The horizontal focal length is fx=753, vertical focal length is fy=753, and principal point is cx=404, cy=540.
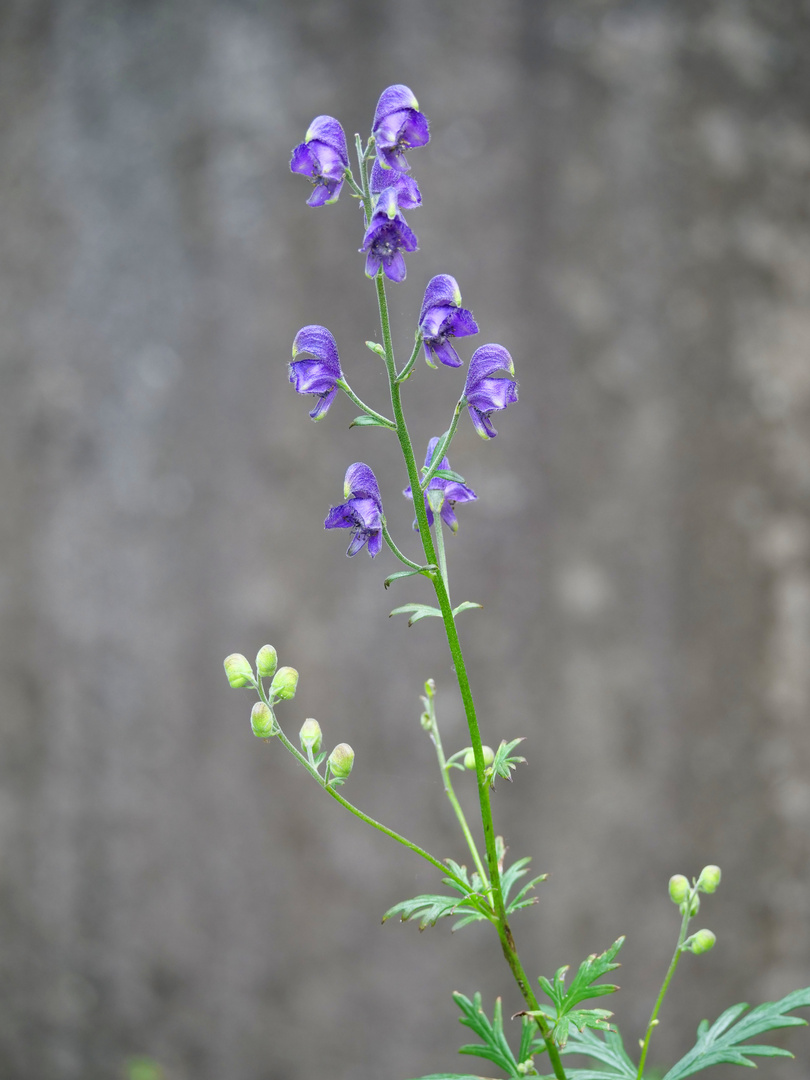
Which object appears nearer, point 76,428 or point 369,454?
point 369,454

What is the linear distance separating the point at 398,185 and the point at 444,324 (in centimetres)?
9

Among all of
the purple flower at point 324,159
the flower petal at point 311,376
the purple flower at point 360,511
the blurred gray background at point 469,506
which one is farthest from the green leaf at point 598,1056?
the blurred gray background at point 469,506

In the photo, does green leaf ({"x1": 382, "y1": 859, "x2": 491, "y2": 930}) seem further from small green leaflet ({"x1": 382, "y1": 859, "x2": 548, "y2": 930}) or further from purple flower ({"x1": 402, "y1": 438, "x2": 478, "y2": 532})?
purple flower ({"x1": 402, "y1": 438, "x2": 478, "y2": 532})

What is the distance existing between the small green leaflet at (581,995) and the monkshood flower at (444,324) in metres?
0.37

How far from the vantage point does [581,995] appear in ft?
1.54

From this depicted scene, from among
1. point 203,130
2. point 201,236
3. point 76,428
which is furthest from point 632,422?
point 76,428

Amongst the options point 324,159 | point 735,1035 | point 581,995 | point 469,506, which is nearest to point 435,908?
point 581,995

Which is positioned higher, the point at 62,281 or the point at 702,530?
the point at 62,281

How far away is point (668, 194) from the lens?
2.18m

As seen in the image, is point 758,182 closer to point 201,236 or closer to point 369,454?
point 369,454

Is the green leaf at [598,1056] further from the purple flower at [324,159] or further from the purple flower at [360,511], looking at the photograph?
the purple flower at [324,159]

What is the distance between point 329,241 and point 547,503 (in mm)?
1012

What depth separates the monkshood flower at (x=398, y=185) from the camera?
1.44ft

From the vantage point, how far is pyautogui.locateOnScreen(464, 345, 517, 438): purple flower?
1.70 ft
